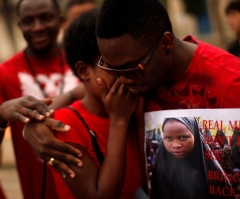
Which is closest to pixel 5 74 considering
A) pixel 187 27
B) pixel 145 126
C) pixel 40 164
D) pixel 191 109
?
pixel 40 164

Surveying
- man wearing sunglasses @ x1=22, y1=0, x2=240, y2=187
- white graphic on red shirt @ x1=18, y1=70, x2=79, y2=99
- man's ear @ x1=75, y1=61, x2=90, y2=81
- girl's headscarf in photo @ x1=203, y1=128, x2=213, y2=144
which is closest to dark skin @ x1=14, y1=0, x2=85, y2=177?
white graphic on red shirt @ x1=18, y1=70, x2=79, y2=99

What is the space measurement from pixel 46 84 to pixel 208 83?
2.57 meters

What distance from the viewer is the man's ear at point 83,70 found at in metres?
3.42

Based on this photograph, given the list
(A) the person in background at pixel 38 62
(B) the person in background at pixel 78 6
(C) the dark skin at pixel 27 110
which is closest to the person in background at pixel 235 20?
(B) the person in background at pixel 78 6

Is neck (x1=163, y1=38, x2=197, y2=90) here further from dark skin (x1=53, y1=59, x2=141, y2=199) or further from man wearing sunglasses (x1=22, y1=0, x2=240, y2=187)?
dark skin (x1=53, y1=59, x2=141, y2=199)

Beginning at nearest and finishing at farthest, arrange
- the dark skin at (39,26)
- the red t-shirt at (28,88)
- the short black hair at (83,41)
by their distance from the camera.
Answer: the short black hair at (83,41), the red t-shirt at (28,88), the dark skin at (39,26)

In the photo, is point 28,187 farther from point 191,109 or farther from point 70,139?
point 191,109

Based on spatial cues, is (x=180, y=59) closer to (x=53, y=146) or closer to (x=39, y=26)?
(x=53, y=146)

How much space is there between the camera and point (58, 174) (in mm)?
3412

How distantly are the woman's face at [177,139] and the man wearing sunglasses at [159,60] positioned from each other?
99mm

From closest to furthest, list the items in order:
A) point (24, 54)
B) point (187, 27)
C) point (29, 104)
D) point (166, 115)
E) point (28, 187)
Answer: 1. point (166, 115)
2. point (29, 104)
3. point (28, 187)
4. point (24, 54)
5. point (187, 27)

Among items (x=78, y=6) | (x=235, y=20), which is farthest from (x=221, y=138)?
(x=78, y=6)

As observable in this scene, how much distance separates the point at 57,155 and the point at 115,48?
0.66 metres

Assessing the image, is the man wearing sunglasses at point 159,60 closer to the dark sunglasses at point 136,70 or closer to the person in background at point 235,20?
the dark sunglasses at point 136,70
